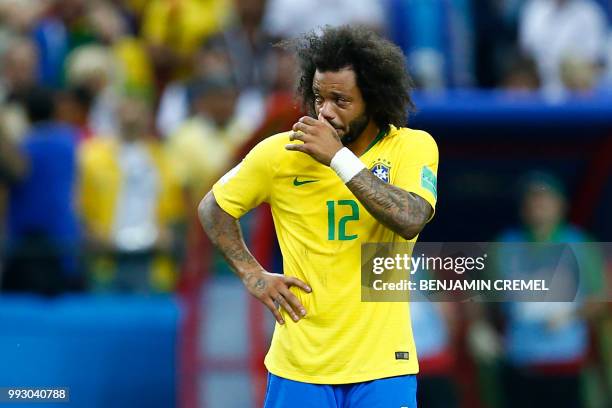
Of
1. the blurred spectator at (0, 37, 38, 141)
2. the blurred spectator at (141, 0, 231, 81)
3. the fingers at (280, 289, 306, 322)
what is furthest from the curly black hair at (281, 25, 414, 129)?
the blurred spectator at (141, 0, 231, 81)

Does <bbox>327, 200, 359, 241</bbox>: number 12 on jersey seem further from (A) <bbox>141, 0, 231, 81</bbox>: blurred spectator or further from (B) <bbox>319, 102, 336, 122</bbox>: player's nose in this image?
(A) <bbox>141, 0, 231, 81</bbox>: blurred spectator

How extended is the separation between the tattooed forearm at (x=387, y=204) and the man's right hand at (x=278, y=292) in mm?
489

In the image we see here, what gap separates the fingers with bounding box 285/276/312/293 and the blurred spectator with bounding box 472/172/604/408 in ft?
13.8

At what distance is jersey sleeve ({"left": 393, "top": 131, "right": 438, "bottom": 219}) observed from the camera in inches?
205

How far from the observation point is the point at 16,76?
444 inches

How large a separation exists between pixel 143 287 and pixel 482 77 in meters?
3.76

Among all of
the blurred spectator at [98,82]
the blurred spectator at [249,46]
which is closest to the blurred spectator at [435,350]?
the blurred spectator at [249,46]

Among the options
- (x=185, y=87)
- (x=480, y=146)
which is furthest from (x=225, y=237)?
(x=185, y=87)

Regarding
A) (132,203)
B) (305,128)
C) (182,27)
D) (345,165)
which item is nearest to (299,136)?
(305,128)

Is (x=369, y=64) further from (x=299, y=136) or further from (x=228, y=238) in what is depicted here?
(x=228, y=238)

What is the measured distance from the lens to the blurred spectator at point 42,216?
945 cm

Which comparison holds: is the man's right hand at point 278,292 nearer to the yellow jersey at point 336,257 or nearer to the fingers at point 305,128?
the yellow jersey at point 336,257

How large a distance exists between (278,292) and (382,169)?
62cm

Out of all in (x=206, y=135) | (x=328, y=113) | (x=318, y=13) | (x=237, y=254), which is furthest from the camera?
(x=318, y=13)
